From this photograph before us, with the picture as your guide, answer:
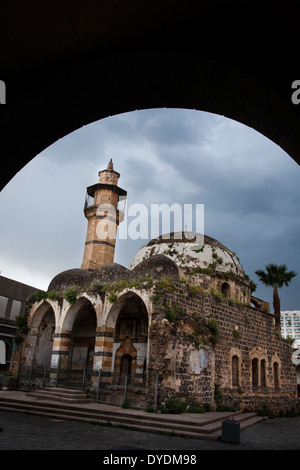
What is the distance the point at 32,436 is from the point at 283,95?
7.54m

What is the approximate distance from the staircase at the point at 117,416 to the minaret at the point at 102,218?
31.0 feet

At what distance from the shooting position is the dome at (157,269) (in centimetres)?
1477

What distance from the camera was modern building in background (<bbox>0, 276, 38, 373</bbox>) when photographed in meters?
25.8

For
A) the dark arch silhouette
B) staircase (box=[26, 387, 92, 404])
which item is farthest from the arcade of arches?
the dark arch silhouette

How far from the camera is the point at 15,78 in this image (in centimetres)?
275

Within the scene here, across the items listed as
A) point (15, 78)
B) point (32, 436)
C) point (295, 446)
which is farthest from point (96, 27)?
point (295, 446)

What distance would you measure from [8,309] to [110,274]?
13.9m

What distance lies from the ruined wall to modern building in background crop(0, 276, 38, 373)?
17.6 meters

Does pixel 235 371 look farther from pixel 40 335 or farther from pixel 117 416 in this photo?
pixel 40 335

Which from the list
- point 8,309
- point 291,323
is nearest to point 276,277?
point 8,309

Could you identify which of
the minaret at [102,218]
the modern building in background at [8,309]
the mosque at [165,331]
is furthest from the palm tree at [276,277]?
the modern building in background at [8,309]

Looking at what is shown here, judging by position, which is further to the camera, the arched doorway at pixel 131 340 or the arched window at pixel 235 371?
the arched doorway at pixel 131 340

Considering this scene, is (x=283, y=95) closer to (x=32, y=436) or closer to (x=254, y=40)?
(x=254, y=40)

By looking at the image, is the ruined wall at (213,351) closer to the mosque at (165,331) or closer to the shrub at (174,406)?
the mosque at (165,331)
